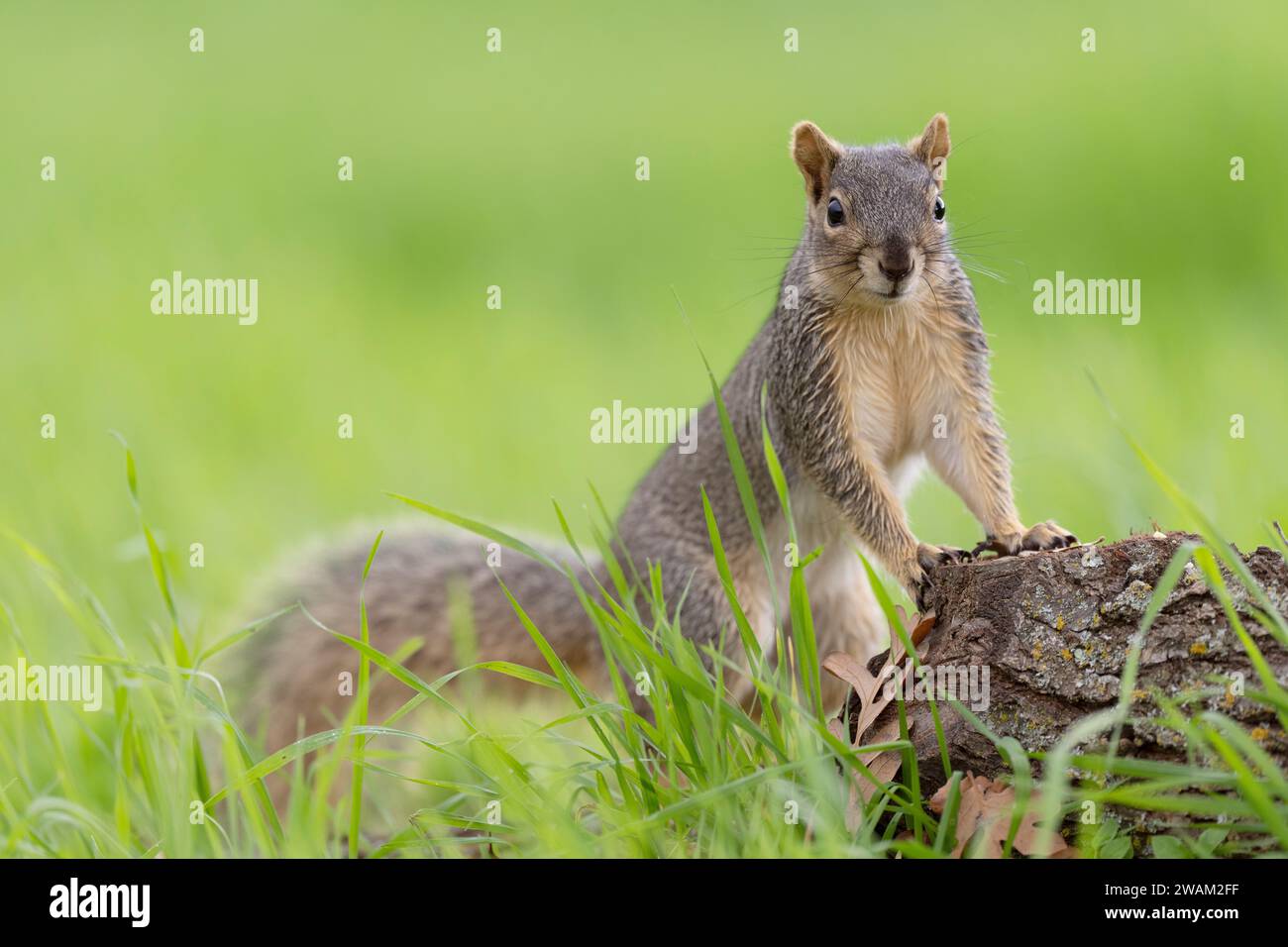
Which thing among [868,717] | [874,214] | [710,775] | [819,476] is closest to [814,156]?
[874,214]

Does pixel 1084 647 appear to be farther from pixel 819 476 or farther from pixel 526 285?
pixel 526 285

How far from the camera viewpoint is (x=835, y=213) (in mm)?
4027

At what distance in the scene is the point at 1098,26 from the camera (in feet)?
41.7

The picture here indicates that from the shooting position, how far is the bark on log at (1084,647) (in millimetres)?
2588

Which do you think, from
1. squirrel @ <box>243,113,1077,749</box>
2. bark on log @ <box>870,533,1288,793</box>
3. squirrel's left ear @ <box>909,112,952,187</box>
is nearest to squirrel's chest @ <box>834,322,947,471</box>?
squirrel @ <box>243,113,1077,749</box>

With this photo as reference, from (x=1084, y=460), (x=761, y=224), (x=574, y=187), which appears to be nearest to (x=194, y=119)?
(x=574, y=187)

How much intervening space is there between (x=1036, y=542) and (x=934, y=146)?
4.27ft

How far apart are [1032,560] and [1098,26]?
11.2m

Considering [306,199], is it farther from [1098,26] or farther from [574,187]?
[1098,26]

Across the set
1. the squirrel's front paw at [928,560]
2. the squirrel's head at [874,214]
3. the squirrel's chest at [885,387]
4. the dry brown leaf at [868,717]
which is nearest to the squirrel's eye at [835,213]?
the squirrel's head at [874,214]

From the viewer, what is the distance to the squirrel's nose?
3715 millimetres

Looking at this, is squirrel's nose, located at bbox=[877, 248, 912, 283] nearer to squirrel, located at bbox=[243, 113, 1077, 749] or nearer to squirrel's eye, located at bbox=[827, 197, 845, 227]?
squirrel, located at bbox=[243, 113, 1077, 749]

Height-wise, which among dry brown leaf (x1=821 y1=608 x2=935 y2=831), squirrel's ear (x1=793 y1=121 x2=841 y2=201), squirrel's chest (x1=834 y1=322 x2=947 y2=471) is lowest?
dry brown leaf (x1=821 y1=608 x2=935 y2=831)
